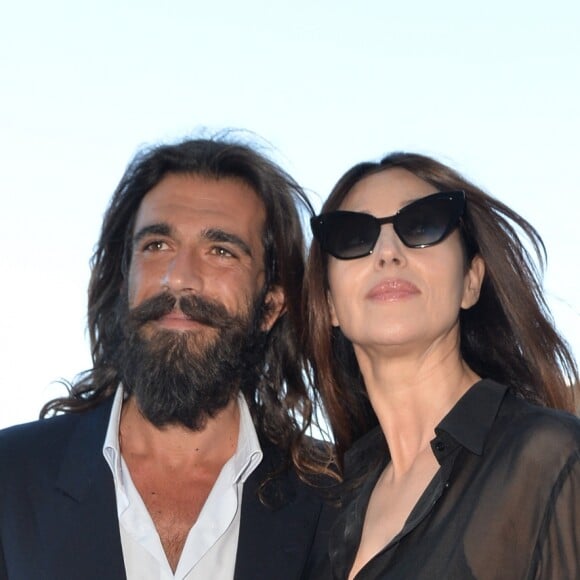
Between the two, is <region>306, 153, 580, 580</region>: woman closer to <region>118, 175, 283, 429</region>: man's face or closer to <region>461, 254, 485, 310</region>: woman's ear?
<region>461, 254, 485, 310</region>: woman's ear

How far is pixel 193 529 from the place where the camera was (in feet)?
17.2

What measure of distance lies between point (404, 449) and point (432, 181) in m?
1.13

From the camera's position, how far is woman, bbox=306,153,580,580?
398 centimetres

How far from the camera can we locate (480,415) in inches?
168

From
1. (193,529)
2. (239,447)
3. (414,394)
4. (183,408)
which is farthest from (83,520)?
(414,394)

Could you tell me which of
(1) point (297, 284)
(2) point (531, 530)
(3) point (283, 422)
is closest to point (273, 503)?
(3) point (283, 422)

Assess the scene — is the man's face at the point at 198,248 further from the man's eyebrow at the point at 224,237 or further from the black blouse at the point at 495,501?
the black blouse at the point at 495,501

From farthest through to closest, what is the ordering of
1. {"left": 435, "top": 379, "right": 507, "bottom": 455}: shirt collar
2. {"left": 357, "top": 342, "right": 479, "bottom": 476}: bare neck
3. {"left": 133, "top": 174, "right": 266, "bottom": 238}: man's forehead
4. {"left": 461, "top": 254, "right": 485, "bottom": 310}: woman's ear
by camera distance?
{"left": 133, "top": 174, "right": 266, "bottom": 238}: man's forehead
{"left": 461, "top": 254, "right": 485, "bottom": 310}: woman's ear
{"left": 357, "top": 342, "right": 479, "bottom": 476}: bare neck
{"left": 435, "top": 379, "right": 507, "bottom": 455}: shirt collar

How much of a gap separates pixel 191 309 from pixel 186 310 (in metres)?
0.03

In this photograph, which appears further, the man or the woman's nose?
the man

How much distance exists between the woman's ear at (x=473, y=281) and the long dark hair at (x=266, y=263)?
1546 mm

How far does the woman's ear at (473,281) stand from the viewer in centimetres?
482

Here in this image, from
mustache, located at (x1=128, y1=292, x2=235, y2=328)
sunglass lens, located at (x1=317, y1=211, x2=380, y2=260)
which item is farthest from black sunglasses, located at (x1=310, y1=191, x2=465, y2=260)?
mustache, located at (x1=128, y1=292, x2=235, y2=328)

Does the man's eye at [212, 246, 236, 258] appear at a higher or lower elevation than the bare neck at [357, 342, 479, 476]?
higher
